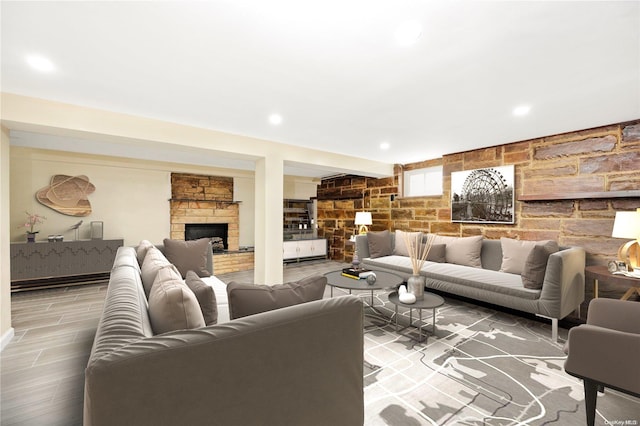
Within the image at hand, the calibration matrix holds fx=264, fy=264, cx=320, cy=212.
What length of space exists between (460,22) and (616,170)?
308 cm

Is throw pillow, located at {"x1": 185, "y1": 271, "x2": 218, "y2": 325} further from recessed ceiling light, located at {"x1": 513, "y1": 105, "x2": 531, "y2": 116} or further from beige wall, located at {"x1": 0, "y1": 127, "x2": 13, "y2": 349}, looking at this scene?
recessed ceiling light, located at {"x1": 513, "y1": 105, "x2": 531, "y2": 116}

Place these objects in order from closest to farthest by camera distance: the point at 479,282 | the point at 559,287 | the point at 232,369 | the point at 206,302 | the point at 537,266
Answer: the point at 232,369 < the point at 206,302 < the point at 559,287 < the point at 537,266 < the point at 479,282

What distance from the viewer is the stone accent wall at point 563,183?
299cm

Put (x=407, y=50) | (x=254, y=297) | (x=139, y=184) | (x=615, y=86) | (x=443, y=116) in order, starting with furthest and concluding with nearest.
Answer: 1. (x=139, y=184)
2. (x=443, y=116)
3. (x=615, y=86)
4. (x=407, y=50)
5. (x=254, y=297)

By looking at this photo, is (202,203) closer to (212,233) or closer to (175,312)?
(212,233)

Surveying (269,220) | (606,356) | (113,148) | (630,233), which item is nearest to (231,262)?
(269,220)

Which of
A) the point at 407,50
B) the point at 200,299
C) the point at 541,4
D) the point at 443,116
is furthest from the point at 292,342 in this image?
the point at 443,116

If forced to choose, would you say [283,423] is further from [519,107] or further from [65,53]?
[519,107]

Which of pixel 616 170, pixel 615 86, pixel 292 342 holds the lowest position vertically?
pixel 292 342

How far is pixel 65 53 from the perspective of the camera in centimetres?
178

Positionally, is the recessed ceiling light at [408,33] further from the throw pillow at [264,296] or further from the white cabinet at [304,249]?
the white cabinet at [304,249]

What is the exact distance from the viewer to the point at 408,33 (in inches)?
60.6

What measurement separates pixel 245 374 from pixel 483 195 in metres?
4.37

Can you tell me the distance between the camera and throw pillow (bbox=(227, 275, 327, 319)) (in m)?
1.26
